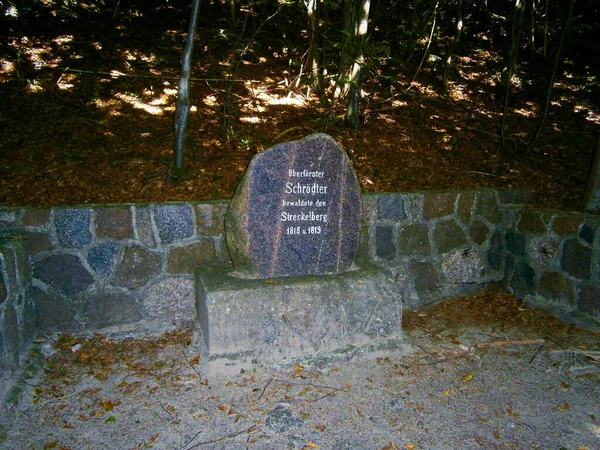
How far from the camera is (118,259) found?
3875mm

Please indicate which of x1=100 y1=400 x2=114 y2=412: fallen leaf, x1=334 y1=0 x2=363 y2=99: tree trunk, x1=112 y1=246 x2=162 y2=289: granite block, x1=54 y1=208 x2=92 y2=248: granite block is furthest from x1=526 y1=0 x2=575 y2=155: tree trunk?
x1=100 y1=400 x2=114 y2=412: fallen leaf

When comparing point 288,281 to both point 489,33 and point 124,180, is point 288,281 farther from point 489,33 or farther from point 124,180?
point 489,33

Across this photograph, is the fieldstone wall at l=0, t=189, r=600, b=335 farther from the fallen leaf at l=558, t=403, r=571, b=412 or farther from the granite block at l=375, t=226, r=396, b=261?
the fallen leaf at l=558, t=403, r=571, b=412

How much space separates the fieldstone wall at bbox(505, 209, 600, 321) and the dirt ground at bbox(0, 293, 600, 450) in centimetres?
36

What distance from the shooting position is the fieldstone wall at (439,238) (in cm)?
452

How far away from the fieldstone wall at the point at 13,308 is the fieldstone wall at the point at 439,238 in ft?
9.48

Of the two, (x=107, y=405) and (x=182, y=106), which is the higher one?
(x=182, y=106)

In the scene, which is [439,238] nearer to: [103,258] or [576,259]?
[576,259]

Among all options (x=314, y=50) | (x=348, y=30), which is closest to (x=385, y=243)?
(x=348, y=30)

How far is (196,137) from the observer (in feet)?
18.2

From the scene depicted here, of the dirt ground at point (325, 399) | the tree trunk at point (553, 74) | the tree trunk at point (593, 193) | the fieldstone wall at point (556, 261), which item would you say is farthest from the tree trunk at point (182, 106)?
the tree trunk at point (553, 74)

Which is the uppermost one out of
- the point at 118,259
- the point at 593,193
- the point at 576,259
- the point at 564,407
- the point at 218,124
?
the point at 218,124

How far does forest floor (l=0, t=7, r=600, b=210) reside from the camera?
4.66 meters

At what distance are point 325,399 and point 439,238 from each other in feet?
7.67
